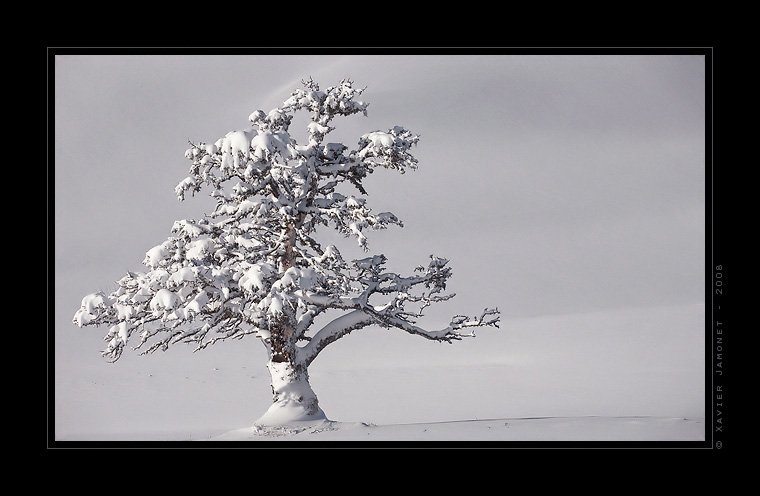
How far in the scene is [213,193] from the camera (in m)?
18.0

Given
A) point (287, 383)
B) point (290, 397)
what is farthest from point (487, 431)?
point (287, 383)

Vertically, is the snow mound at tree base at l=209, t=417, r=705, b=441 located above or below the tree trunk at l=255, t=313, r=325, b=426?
below

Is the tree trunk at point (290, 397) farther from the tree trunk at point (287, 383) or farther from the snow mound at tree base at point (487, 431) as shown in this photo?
the snow mound at tree base at point (487, 431)

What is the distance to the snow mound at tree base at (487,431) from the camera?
1627 cm

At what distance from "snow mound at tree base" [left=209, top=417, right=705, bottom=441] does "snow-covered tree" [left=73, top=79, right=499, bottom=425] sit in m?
0.61

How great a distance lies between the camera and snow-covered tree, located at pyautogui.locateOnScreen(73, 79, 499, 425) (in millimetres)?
16422

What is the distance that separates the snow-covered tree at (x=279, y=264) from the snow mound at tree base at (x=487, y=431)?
24.1 inches

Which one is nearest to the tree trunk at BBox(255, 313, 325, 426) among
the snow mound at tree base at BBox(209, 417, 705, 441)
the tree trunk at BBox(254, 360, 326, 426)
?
the tree trunk at BBox(254, 360, 326, 426)

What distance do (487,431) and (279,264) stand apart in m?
5.95

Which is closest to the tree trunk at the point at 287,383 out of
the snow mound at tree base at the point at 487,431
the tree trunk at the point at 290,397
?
the tree trunk at the point at 290,397

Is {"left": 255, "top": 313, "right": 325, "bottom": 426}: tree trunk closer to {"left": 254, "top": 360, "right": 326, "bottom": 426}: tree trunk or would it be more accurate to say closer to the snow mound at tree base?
{"left": 254, "top": 360, "right": 326, "bottom": 426}: tree trunk

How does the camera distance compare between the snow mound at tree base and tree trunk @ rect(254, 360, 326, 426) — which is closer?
the snow mound at tree base

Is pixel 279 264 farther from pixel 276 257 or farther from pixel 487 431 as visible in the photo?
pixel 487 431
